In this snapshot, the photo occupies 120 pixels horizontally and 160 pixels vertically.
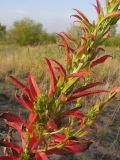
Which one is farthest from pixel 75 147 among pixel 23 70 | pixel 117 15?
pixel 23 70

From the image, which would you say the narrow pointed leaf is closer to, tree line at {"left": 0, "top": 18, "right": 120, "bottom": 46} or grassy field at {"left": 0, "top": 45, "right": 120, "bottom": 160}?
grassy field at {"left": 0, "top": 45, "right": 120, "bottom": 160}

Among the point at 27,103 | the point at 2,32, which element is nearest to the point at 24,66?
the point at 27,103

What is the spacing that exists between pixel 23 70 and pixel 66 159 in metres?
6.28

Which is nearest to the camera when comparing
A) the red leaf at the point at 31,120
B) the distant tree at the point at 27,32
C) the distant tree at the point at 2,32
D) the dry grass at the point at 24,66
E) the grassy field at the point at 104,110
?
the red leaf at the point at 31,120

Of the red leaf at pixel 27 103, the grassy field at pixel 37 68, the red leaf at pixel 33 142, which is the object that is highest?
the red leaf at pixel 27 103

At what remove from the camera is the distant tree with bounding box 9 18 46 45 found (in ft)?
→ 147

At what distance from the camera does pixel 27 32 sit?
1802 inches

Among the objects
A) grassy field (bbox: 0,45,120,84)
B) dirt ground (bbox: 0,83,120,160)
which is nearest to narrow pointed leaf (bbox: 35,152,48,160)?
dirt ground (bbox: 0,83,120,160)

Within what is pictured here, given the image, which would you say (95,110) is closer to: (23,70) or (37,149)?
(37,149)

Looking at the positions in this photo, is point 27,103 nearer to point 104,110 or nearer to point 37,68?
point 104,110

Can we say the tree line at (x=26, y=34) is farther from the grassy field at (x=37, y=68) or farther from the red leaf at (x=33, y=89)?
the red leaf at (x=33, y=89)

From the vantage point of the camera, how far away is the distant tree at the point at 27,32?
147 ft

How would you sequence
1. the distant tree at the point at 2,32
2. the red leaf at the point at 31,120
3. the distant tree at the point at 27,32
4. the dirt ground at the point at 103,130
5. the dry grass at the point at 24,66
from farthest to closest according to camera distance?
the distant tree at the point at 2,32, the distant tree at the point at 27,32, the dry grass at the point at 24,66, the dirt ground at the point at 103,130, the red leaf at the point at 31,120

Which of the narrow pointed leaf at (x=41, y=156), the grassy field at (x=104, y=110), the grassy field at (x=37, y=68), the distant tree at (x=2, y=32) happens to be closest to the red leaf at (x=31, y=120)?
the narrow pointed leaf at (x=41, y=156)
